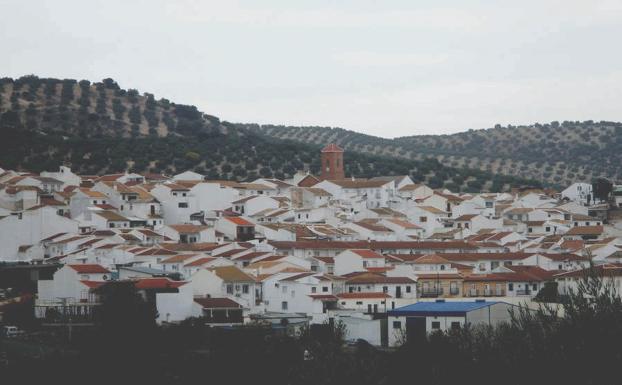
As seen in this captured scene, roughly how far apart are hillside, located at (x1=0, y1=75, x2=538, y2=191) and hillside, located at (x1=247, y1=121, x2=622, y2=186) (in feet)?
104

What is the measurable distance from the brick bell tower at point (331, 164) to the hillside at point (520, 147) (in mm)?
54687

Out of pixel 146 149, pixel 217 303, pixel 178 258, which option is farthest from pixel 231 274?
pixel 146 149

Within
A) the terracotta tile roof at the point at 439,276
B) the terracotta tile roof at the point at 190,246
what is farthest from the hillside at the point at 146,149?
the terracotta tile roof at the point at 439,276

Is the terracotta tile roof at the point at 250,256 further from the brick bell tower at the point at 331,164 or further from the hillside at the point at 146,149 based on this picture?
the hillside at the point at 146,149

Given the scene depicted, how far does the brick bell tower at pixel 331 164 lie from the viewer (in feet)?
338

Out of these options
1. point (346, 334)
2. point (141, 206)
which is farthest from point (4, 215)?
point (346, 334)

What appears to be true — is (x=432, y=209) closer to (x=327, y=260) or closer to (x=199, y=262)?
(x=327, y=260)

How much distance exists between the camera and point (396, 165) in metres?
119

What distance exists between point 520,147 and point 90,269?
129384 mm

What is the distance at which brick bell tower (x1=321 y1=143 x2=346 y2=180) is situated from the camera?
338 feet

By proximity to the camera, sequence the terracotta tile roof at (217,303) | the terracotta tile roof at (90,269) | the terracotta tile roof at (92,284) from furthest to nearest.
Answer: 1. the terracotta tile roof at (90,269)
2. the terracotta tile roof at (92,284)
3. the terracotta tile roof at (217,303)

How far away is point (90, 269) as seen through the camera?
58031 mm

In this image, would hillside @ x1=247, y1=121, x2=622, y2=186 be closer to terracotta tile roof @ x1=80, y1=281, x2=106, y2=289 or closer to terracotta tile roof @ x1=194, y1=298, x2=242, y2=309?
terracotta tile roof @ x1=194, y1=298, x2=242, y2=309

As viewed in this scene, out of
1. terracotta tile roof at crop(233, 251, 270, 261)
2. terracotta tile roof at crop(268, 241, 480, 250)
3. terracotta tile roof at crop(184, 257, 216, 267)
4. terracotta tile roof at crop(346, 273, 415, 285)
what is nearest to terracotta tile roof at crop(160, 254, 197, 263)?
terracotta tile roof at crop(184, 257, 216, 267)
